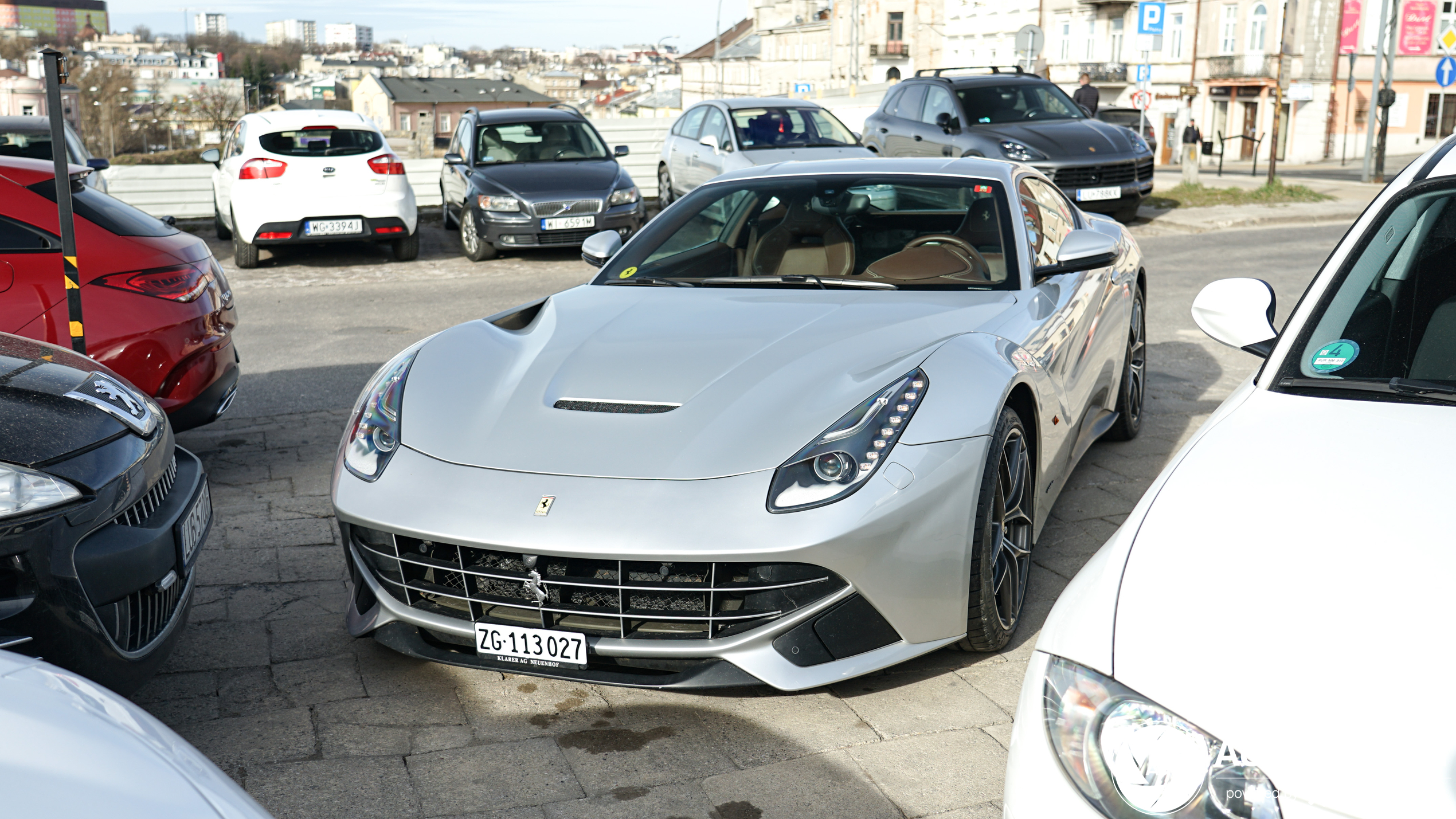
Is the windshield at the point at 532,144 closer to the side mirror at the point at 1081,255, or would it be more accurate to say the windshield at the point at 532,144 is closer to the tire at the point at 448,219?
the tire at the point at 448,219

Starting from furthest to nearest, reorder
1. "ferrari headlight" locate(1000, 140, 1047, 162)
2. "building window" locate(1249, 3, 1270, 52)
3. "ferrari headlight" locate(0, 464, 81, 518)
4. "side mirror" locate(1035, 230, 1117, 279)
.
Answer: "building window" locate(1249, 3, 1270, 52) < "ferrari headlight" locate(1000, 140, 1047, 162) < "side mirror" locate(1035, 230, 1117, 279) < "ferrari headlight" locate(0, 464, 81, 518)

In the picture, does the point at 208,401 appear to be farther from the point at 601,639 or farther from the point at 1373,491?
the point at 1373,491

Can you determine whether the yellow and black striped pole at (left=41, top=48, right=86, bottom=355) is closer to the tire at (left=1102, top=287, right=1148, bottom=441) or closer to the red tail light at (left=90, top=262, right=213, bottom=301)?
the red tail light at (left=90, top=262, right=213, bottom=301)

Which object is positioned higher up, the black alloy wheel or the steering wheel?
the steering wheel

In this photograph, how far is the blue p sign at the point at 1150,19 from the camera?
17.8 metres

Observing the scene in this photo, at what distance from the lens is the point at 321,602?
13.5ft

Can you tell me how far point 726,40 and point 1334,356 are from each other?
132792 millimetres

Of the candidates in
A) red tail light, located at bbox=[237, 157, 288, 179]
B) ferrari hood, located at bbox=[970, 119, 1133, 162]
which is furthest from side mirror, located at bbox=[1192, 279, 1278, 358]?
ferrari hood, located at bbox=[970, 119, 1133, 162]

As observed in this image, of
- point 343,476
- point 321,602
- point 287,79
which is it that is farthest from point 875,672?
point 287,79

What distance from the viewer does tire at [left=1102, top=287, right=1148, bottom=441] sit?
5.79 metres

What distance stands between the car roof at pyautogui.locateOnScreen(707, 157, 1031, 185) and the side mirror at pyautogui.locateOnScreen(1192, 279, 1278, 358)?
5.54 ft

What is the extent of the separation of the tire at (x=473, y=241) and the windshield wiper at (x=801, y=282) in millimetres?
8959

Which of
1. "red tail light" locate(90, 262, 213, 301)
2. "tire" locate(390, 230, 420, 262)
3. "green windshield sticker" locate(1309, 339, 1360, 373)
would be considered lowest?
"tire" locate(390, 230, 420, 262)

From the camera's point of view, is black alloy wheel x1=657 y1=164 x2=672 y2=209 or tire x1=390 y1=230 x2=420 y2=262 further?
black alloy wheel x1=657 y1=164 x2=672 y2=209
